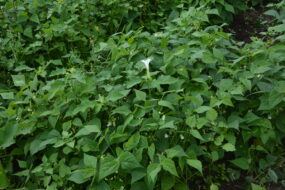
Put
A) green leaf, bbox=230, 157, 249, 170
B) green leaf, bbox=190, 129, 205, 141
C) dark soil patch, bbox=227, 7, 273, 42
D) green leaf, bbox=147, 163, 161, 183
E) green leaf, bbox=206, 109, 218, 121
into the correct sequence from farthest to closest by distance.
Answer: dark soil patch, bbox=227, 7, 273, 42 < green leaf, bbox=230, 157, 249, 170 < green leaf, bbox=206, 109, 218, 121 < green leaf, bbox=190, 129, 205, 141 < green leaf, bbox=147, 163, 161, 183

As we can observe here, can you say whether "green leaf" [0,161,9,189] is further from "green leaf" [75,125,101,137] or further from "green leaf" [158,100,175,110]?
"green leaf" [158,100,175,110]

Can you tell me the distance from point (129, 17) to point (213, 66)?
176cm

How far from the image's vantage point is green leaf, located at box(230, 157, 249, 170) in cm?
230

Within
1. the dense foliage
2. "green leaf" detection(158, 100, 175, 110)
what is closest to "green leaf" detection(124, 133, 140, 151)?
the dense foliage

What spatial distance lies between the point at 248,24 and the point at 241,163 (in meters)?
2.76

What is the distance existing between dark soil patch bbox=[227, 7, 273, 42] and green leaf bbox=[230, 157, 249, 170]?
236cm

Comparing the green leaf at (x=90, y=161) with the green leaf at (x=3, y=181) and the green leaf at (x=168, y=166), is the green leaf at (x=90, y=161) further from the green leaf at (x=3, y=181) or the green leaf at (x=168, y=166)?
the green leaf at (x=3, y=181)

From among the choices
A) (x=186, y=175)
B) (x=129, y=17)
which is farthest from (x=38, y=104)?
(x=129, y=17)

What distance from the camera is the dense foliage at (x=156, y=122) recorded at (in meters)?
2.09

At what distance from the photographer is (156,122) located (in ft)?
6.98

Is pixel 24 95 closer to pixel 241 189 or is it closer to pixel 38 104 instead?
pixel 38 104

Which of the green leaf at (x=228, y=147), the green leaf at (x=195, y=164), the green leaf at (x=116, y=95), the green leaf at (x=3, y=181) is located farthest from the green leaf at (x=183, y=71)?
the green leaf at (x=3, y=181)

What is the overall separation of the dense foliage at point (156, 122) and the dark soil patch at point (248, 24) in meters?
1.55

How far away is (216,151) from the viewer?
7.36 feet
